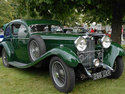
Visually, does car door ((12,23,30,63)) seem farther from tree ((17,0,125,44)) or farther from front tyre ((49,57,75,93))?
front tyre ((49,57,75,93))

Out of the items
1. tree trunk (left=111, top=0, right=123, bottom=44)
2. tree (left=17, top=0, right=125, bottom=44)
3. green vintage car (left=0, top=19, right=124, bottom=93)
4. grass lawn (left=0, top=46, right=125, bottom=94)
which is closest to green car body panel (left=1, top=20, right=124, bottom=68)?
green vintage car (left=0, top=19, right=124, bottom=93)

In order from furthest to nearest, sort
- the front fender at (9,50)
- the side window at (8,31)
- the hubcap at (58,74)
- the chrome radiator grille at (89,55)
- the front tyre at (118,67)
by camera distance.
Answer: the side window at (8,31) → the front fender at (9,50) → the front tyre at (118,67) → the chrome radiator grille at (89,55) → the hubcap at (58,74)

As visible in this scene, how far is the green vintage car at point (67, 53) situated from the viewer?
3.34 metres

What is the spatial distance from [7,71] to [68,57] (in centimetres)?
295

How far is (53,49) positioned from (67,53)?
0.40 m

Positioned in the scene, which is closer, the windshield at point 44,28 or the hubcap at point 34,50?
the hubcap at point 34,50

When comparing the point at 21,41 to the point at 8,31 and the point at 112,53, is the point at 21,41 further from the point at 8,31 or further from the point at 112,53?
the point at 112,53

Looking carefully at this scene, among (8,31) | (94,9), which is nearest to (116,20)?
(94,9)

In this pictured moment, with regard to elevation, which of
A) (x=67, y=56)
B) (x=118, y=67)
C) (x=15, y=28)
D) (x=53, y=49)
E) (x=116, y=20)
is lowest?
(x=118, y=67)

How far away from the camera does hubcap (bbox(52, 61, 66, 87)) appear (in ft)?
11.6

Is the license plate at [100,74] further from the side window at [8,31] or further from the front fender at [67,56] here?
the side window at [8,31]

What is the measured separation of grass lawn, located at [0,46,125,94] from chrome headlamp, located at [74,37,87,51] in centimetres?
95

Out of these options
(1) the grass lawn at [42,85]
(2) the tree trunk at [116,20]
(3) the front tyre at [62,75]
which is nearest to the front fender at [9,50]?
(1) the grass lawn at [42,85]

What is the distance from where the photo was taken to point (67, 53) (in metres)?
3.29
